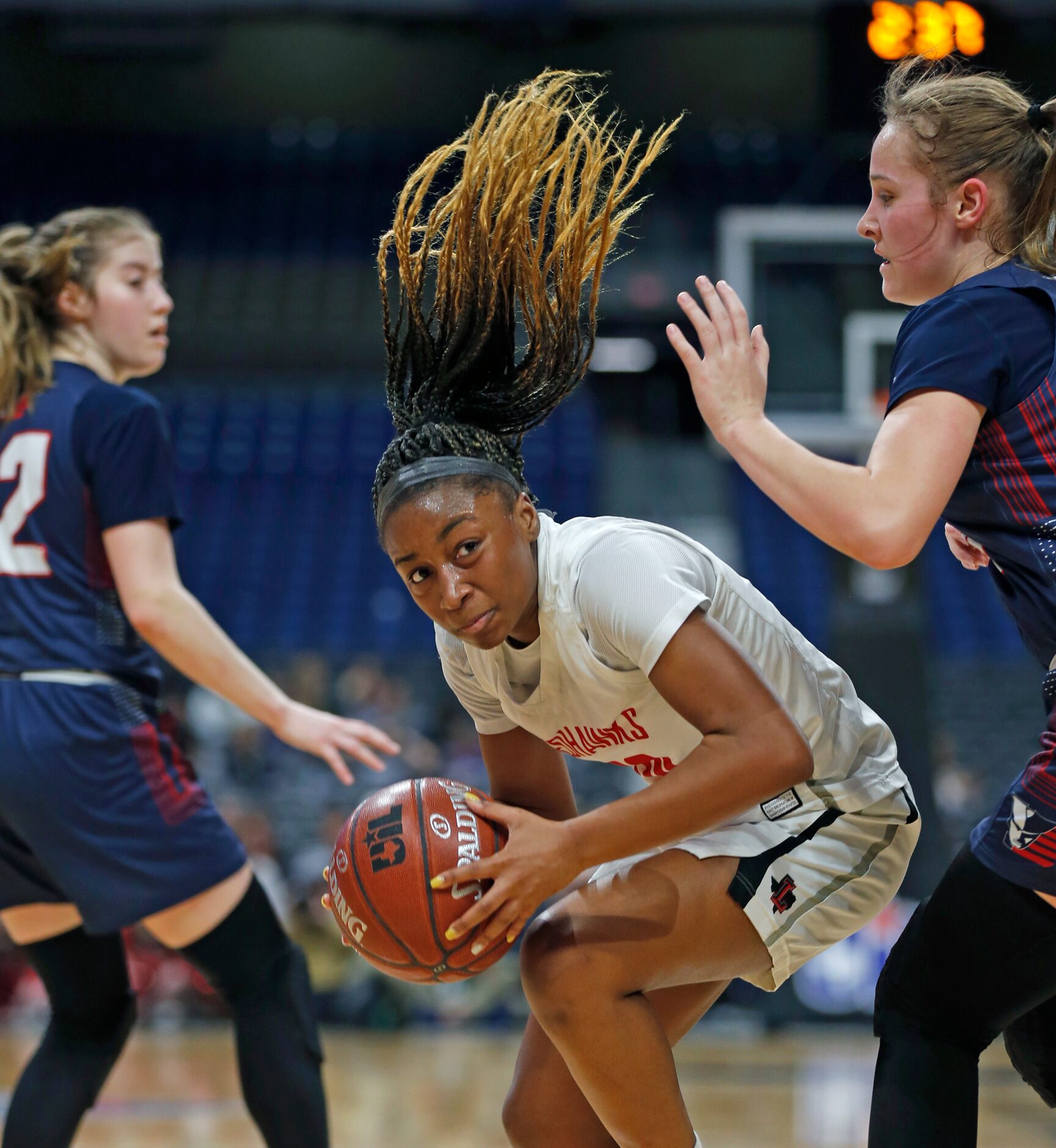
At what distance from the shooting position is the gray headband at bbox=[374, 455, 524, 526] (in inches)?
88.3

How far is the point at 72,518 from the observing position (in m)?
2.90

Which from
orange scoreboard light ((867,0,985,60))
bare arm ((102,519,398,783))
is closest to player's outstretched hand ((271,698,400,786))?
bare arm ((102,519,398,783))

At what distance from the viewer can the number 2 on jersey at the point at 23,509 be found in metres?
2.89

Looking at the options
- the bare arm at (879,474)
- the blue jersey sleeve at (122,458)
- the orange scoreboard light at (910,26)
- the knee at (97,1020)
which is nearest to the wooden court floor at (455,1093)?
the knee at (97,1020)

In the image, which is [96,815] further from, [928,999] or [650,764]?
[928,999]

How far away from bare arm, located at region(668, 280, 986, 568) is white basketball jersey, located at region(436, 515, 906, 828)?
0.82 feet

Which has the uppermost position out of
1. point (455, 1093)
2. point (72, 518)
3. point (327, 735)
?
point (72, 518)

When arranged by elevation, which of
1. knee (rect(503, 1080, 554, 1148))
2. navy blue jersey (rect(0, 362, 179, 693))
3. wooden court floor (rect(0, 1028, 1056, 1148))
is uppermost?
navy blue jersey (rect(0, 362, 179, 693))

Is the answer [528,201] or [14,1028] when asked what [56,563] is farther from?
[14,1028]

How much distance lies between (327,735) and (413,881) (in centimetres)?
82

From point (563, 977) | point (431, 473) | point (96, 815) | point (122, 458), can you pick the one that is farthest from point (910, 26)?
point (563, 977)

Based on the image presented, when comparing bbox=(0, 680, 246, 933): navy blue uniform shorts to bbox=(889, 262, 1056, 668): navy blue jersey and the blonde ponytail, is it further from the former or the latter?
bbox=(889, 262, 1056, 668): navy blue jersey

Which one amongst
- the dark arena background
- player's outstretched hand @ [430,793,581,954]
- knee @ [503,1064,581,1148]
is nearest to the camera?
player's outstretched hand @ [430,793,581,954]

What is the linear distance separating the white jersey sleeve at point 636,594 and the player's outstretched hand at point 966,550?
1.60 feet
